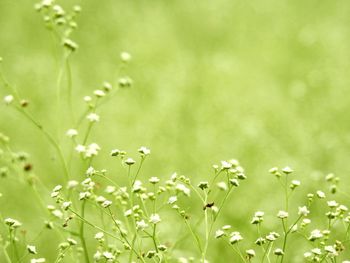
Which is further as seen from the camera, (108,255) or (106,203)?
(106,203)

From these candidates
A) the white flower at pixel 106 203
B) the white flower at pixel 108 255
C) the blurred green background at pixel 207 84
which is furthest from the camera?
the blurred green background at pixel 207 84

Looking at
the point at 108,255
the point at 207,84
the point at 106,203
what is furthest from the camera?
the point at 207,84

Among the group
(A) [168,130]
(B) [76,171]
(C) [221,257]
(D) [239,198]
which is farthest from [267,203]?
(B) [76,171]

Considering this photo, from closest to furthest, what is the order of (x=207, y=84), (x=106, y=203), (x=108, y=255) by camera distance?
(x=108, y=255) → (x=106, y=203) → (x=207, y=84)

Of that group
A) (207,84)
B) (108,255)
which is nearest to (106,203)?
(108,255)

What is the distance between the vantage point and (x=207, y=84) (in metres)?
5.29

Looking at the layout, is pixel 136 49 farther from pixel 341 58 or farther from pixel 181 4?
pixel 341 58

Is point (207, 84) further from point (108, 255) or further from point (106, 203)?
point (108, 255)

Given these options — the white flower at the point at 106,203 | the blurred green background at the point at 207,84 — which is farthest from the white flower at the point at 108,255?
the blurred green background at the point at 207,84

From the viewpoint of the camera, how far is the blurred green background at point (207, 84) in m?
4.31

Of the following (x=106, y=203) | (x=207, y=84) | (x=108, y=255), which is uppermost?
(x=207, y=84)

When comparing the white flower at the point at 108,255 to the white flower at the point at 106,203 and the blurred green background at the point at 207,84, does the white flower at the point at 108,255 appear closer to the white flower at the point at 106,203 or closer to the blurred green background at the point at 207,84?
the white flower at the point at 106,203

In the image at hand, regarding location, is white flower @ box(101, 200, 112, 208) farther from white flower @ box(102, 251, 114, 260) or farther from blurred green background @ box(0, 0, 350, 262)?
blurred green background @ box(0, 0, 350, 262)

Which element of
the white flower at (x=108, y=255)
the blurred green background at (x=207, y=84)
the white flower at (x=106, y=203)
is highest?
the blurred green background at (x=207, y=84)
